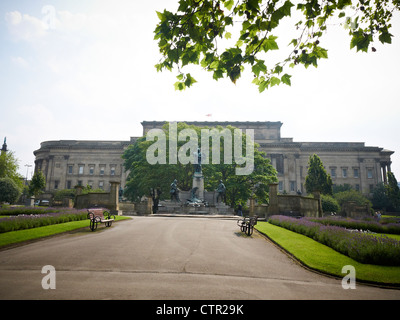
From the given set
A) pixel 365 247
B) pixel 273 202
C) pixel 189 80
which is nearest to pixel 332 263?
pixel 365 247

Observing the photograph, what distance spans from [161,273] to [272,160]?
71606mm

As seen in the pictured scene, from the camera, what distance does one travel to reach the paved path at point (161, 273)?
5.24 meters

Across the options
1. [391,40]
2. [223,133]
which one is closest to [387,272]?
[391,40]

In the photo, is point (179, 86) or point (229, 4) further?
point (179, 86)

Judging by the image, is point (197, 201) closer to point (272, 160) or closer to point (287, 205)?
point (287, 205)

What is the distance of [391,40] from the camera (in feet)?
16.0

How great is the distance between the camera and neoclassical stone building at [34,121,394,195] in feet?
244

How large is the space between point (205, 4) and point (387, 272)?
8.25 meters

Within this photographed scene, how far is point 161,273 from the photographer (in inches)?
260

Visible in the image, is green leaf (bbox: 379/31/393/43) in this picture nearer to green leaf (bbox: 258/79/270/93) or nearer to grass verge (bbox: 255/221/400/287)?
green leaf (bbox: 258/79/270/93)

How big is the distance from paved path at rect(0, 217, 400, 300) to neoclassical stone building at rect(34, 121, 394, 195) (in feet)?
219

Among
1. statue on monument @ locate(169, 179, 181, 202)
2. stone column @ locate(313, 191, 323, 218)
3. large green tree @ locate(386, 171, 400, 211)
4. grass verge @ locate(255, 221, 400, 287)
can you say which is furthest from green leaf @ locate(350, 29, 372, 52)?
large green tree @ locate(386, 171, 400, 211)
